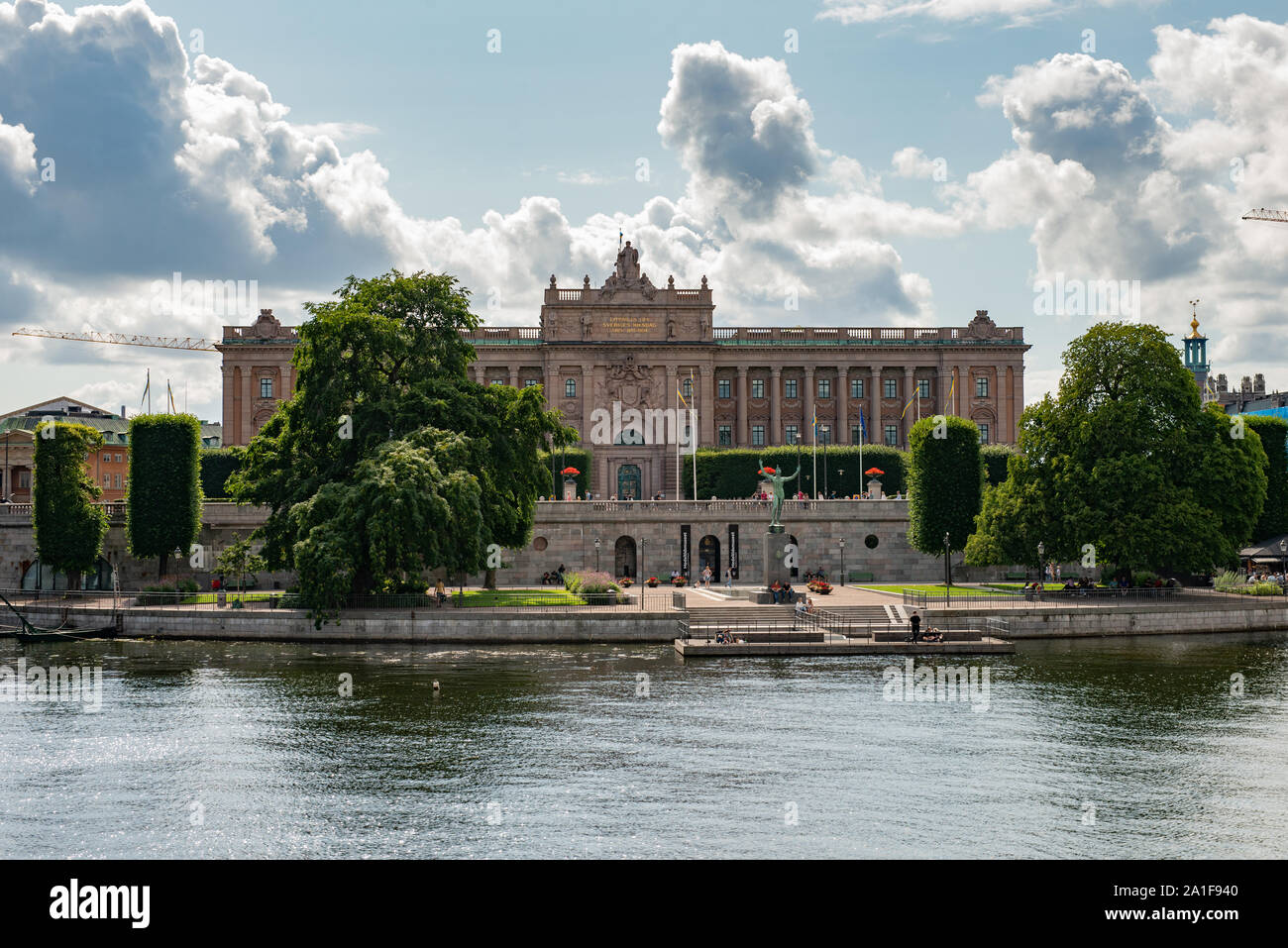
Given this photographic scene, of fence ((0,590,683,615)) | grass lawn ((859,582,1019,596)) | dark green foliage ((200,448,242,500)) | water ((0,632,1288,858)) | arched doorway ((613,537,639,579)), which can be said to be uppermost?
dark green foliage ((200,448,242,500))

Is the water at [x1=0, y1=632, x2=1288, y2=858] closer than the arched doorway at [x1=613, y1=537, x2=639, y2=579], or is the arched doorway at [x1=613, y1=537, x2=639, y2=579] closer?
the water at [x1=0, y1=632, x2=1288, y2=858]

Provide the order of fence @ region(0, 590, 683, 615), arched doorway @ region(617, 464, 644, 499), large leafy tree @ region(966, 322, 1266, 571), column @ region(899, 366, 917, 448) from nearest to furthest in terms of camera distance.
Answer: fence @ region(0, 590, 683, 615) → large leafy tree @ region(966, 322, 1266, 571) → arched doorway @ region(617, 464, 644, 499) → column @ region(899, 366, 917, 448)

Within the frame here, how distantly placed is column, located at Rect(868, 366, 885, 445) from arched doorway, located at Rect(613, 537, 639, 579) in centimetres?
5509

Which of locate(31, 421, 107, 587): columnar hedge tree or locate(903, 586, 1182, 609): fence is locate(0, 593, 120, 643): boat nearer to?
locate(31, 421, 107, 587): columnar hedge tree

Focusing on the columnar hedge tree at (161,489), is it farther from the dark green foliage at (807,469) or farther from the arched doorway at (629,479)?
the arched doorway at (629,479)

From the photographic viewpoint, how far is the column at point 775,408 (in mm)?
128875

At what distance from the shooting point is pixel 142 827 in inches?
1057

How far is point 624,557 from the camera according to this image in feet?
265

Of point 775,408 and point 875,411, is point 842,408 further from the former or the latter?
point 775,408

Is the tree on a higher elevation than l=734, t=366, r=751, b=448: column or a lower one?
lower

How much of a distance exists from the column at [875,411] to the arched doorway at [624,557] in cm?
5509

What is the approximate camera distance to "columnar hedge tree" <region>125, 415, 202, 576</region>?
238ft

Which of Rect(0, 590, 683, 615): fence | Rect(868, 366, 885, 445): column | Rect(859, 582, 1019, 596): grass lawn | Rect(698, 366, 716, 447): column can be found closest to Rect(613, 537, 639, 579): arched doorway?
Rect(0, 590, 683, 615): fence

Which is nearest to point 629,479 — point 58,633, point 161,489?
point 161,489
